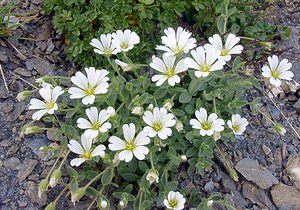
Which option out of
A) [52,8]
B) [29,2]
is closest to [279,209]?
[52,8]

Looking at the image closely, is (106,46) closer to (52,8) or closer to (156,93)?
(156,93)

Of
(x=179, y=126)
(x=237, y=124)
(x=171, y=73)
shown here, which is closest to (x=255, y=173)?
(x=237, y=124)

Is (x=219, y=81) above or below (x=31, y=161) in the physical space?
above

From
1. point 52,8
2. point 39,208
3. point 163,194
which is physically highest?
point 52,8

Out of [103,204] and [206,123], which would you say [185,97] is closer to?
[206,123]

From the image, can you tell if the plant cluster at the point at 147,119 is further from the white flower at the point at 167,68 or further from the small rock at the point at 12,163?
the small rock at the point at 12,163

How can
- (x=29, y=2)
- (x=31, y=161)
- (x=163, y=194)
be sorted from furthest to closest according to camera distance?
(x=29, y=2)
(x=31, y=161)
(x=163, y=194)
